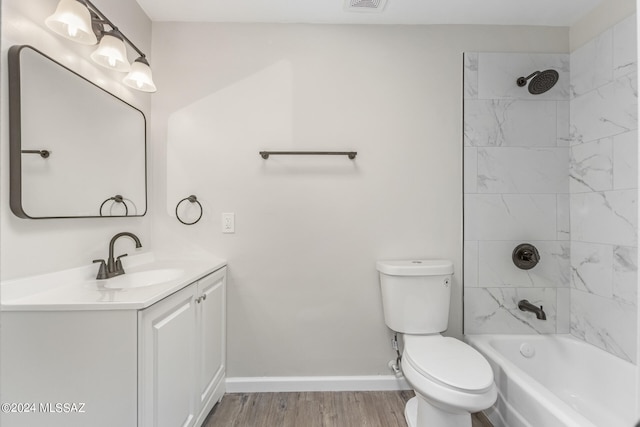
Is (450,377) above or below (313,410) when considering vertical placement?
Result: above

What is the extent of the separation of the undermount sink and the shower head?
223cm

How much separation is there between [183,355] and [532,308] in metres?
1.91

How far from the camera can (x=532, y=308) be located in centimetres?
190

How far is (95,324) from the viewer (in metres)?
1.04

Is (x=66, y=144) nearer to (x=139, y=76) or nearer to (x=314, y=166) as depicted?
(x=139, y=76)

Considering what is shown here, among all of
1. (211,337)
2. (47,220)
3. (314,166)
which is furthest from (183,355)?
(314,166)

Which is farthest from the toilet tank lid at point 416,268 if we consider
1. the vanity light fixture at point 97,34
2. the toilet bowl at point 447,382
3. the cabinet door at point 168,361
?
the vanity light fixture at point 97,34

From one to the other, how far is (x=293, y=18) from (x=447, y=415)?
2.25m

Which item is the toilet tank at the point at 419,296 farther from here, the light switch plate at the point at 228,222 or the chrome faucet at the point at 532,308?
the light switch plate at the point at 228,222

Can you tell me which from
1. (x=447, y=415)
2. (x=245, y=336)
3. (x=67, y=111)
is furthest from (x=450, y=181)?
(x=67, y=111)

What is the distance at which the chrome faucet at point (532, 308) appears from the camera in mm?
1841

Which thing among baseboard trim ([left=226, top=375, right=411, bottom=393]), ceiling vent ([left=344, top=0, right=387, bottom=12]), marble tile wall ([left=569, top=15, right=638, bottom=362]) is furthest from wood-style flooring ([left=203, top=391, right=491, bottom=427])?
ceiling vent ([left=344, top=0, right=387, bottom=12])

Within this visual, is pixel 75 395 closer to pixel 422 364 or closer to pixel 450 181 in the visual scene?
pixel 422 364

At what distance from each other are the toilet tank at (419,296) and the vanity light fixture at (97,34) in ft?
5.46
